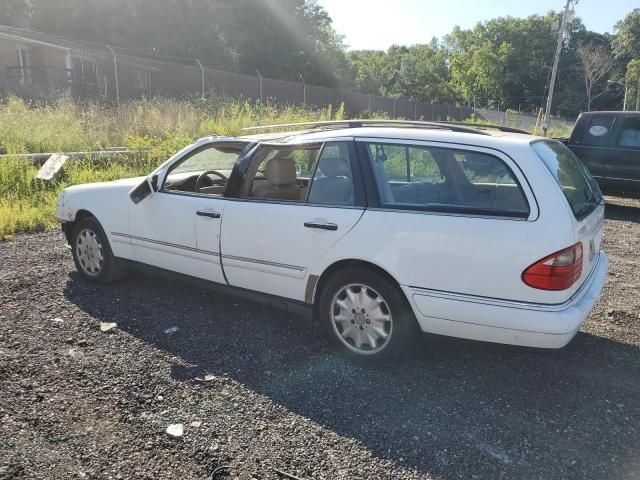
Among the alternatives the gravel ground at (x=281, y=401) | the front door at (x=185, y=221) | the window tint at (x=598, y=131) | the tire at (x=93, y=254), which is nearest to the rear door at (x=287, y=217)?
the front door at (x=185, y=221)

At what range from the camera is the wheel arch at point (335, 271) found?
3.43m

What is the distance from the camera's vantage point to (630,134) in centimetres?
967

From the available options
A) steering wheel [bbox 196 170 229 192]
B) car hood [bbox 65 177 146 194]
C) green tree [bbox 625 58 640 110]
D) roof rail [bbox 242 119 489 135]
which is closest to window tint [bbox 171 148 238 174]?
steering wheel [bbox 196 170 229 192]

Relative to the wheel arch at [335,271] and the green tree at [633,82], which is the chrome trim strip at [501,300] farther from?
the green tree at [633,82]

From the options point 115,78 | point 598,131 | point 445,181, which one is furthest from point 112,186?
point 115,78

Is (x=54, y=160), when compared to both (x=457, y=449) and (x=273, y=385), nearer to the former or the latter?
(x=273, y=385)

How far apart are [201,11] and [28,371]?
4318cm

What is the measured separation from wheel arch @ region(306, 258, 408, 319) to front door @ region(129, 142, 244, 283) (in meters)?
0.89

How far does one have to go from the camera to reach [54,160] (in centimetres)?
957

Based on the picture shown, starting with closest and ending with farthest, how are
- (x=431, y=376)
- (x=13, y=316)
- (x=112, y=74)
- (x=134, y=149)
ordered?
1. (x=431, y=376)
2. (x=13, y=316)
3. (x=134, y=149)
4. (x=112, y=74)

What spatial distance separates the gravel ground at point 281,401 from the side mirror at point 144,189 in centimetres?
97

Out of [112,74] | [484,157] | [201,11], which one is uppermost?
[201,11]

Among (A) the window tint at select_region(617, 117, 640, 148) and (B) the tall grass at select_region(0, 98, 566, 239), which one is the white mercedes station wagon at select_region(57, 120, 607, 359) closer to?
(B) the tall grass at select_region(0, 98, 566, 239)

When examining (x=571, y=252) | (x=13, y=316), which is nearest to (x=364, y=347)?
(x=571, y=252)
